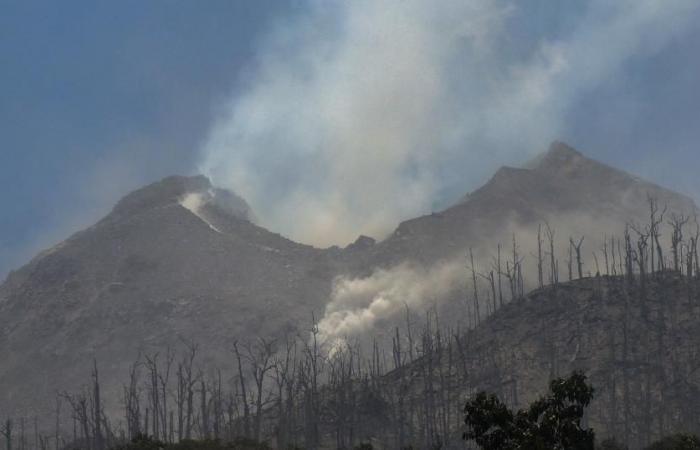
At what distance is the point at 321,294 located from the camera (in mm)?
176250

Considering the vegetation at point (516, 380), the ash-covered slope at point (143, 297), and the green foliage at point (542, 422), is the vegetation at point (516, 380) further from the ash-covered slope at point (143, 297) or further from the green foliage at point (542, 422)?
the ash-covered slope at point (143, 297)

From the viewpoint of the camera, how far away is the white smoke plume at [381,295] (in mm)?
158000

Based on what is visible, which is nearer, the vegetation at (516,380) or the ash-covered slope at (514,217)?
the vegetation at (516,380)

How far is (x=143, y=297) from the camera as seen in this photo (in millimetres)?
167125

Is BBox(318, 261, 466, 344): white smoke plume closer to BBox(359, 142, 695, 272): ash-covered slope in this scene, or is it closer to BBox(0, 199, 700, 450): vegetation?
BBox(359, 142, 695, 272): ash-covered slope

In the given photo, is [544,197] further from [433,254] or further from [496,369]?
[496,369]

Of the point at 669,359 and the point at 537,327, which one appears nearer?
the point at 669,359

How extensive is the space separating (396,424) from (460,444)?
594cm

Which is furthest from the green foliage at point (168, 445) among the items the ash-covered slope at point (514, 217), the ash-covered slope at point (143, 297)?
the ash-covered slope at point (514, 217)

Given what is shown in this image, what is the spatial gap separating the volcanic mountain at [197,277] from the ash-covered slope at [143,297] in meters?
0.24

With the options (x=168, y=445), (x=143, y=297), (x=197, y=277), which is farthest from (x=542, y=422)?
(x=197, y=277)

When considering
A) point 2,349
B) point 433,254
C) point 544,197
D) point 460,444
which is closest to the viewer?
point 460,444

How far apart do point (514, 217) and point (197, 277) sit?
62.2 metres

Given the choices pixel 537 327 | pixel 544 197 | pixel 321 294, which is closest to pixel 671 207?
pixel 544 197
